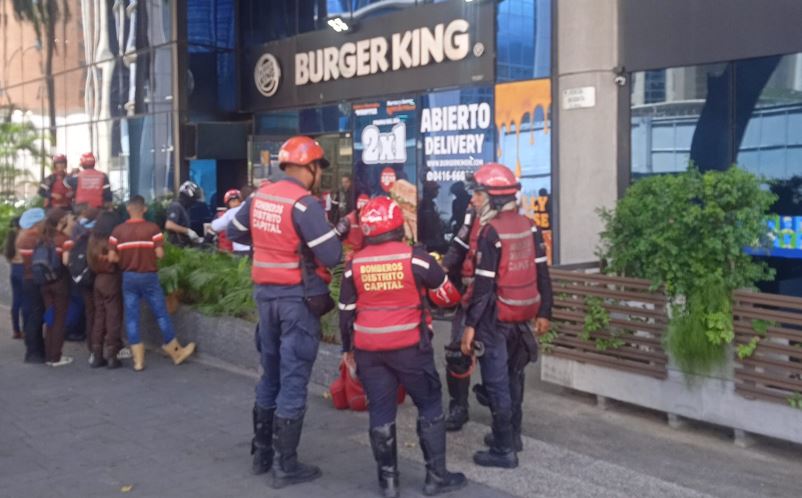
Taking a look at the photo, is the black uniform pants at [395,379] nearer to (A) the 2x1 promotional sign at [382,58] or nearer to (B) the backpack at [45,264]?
(B) the backpack at [45,264]

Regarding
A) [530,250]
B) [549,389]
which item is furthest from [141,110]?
[530,250]

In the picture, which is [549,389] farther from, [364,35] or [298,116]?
[298,116]

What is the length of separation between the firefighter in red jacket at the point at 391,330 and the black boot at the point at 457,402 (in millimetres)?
1416

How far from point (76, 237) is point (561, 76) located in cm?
561

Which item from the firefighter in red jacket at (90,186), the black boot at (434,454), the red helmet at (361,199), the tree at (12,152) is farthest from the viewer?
the tree at (12,152)

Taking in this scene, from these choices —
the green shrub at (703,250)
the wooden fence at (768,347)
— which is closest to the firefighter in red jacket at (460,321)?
the green shrub at (703,250)

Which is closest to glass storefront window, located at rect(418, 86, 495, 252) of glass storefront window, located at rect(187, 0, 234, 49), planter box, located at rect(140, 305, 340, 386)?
planter box, located at rect(140, 305, 340, 386)

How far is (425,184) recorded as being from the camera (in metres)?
13.7

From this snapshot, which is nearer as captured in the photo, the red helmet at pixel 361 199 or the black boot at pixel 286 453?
the black boot at pixel 286 453

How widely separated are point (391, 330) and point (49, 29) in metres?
21.0

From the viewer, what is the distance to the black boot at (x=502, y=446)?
21.9ft

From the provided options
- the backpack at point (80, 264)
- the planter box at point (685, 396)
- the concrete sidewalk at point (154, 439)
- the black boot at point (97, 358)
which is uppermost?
the backpack at point (80, 264)

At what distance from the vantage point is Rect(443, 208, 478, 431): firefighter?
22.8 ft

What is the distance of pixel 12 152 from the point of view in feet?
85.8
